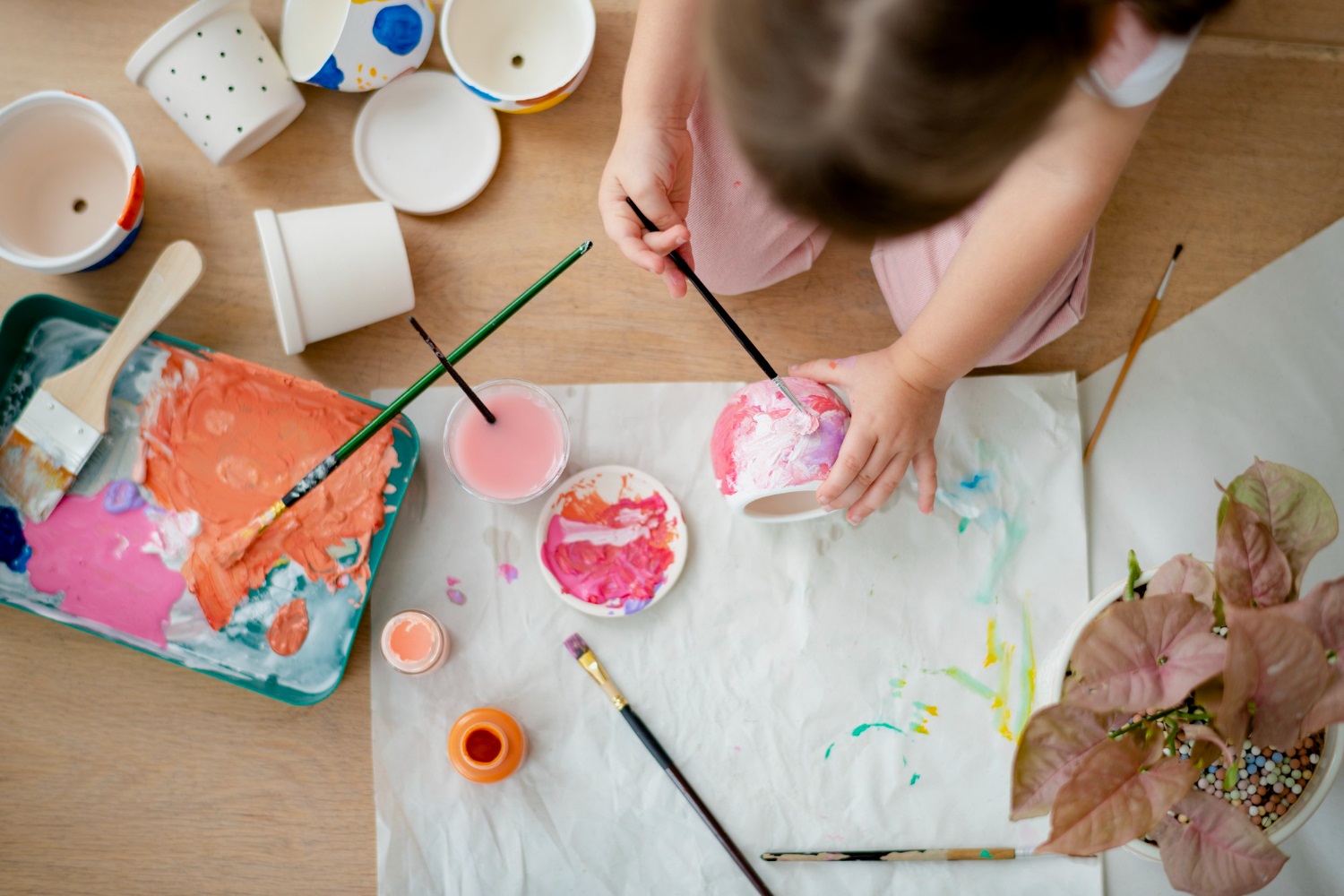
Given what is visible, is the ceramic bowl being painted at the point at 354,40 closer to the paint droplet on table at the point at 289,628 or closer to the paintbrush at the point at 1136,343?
the paint droplet on table at the point at 289,628

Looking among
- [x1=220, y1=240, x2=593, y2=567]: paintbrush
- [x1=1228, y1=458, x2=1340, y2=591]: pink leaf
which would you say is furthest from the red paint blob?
[x1=1228, y1=458, x2=1340, y2=591]: pink leaf

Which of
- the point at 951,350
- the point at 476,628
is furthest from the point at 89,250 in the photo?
the point at 951,350

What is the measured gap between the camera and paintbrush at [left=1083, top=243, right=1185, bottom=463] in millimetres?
761

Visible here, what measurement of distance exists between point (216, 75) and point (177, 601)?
1.38 ft

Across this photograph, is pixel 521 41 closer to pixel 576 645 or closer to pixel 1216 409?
pixel 576 645

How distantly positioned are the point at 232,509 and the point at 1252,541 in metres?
0.71

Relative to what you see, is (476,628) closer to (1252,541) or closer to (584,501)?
(584,501)

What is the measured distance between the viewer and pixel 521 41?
2.57ft

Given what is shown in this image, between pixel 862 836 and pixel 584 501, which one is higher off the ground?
pixel 584 501

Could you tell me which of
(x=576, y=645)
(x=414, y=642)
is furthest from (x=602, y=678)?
(x=414, y=642)

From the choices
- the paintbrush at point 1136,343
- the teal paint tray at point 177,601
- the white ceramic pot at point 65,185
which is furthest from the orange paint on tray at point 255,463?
the paintbrush at point 1136,343

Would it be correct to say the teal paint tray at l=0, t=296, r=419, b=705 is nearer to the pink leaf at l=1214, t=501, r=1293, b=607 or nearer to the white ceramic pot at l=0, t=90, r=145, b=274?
the white ceramic pot at l=0, t=90, r=145, b=274

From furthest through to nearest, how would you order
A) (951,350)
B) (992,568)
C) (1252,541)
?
(992,568)
(951,350)
(1252,541)

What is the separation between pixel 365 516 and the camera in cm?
71
